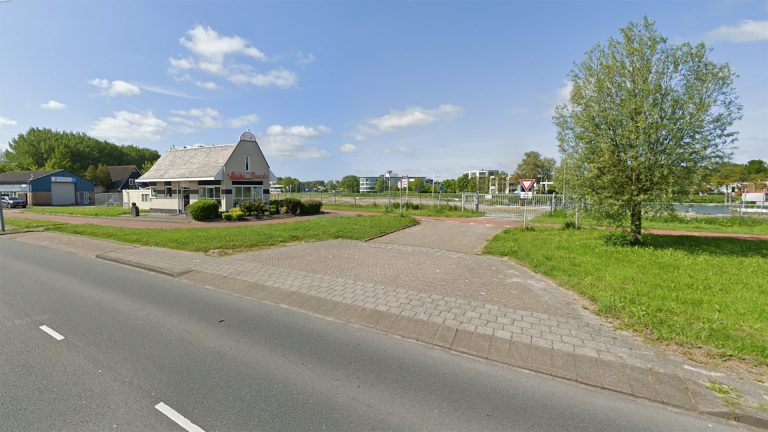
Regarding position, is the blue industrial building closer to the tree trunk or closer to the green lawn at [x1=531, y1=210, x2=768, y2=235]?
the green lawn at [x1=531, y1=210, x2=768, y2=235]

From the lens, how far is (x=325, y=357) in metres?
3.84

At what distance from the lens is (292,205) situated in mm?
23656

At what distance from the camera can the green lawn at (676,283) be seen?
4172 mm

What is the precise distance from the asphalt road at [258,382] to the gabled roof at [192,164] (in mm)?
19764

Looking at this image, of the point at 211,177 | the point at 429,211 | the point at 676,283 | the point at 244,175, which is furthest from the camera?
the point at 429,211

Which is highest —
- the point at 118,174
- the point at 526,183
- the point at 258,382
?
the point at 118,174

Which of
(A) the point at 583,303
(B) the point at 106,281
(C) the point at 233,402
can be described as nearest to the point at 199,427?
(C) the point at 233,402

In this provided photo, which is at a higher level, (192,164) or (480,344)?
(192,164)

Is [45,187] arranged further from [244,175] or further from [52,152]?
[244,175]

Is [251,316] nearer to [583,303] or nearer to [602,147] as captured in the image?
[583,303]

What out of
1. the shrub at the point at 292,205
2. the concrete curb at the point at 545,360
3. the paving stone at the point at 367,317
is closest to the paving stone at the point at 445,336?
the concrete curb at the point at 545,360

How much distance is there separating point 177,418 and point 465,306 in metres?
4.18

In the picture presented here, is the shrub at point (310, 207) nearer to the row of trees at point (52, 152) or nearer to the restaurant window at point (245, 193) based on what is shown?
the restaurant window at point (245, 193)

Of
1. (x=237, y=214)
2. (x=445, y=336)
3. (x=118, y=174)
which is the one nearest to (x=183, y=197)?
(x=237, y=214)
